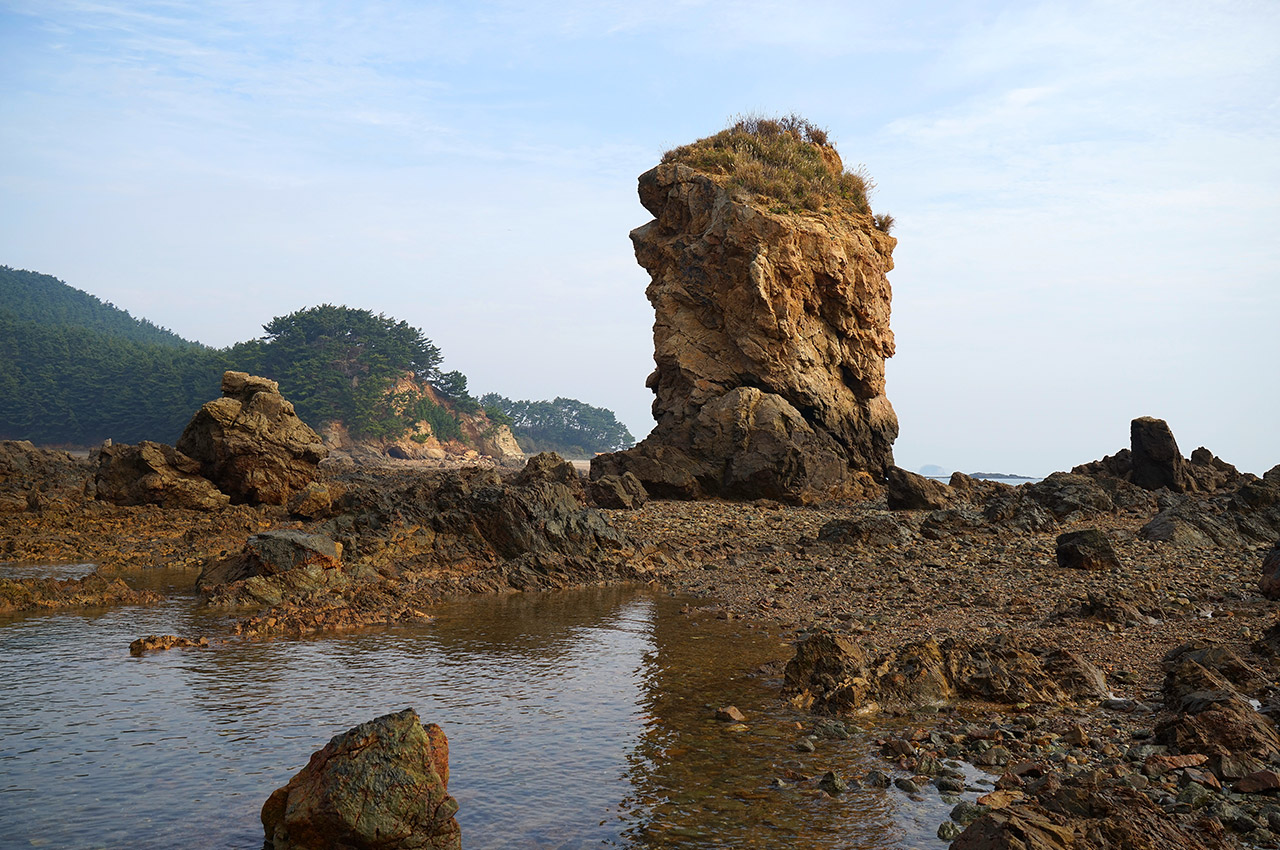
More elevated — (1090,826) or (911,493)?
(911,493)

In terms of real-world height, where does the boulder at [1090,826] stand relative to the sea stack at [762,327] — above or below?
below

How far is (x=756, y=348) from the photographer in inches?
1077

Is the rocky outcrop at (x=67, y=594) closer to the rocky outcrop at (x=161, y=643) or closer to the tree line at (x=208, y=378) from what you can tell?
the rocky outcrop at (x=161, y=643)

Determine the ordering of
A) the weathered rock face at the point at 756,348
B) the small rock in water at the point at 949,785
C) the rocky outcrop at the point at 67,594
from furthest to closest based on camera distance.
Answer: the weathered rock face at the point at 756,348
the rocky outcrop at the point at 67,594
the small rock in water at the point at 949,785

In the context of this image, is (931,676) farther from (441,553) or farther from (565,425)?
(565,425)

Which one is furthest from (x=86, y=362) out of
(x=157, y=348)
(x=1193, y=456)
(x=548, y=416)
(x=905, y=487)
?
(x=1193, y=456)

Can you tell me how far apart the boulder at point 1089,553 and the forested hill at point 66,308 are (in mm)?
135968

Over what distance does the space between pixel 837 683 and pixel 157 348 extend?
89533 mm

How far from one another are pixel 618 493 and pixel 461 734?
16.8 meters

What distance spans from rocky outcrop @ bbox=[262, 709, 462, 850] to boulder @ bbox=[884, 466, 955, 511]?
20169 millimetres

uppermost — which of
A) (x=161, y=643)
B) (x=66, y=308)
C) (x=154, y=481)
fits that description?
(x=66, y=308)

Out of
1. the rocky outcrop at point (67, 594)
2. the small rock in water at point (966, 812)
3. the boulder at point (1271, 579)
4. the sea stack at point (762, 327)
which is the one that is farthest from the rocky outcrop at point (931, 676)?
the sea stack at point (762, 327)

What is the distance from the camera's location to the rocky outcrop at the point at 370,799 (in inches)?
177

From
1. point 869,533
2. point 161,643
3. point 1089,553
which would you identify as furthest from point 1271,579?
point 161,643
